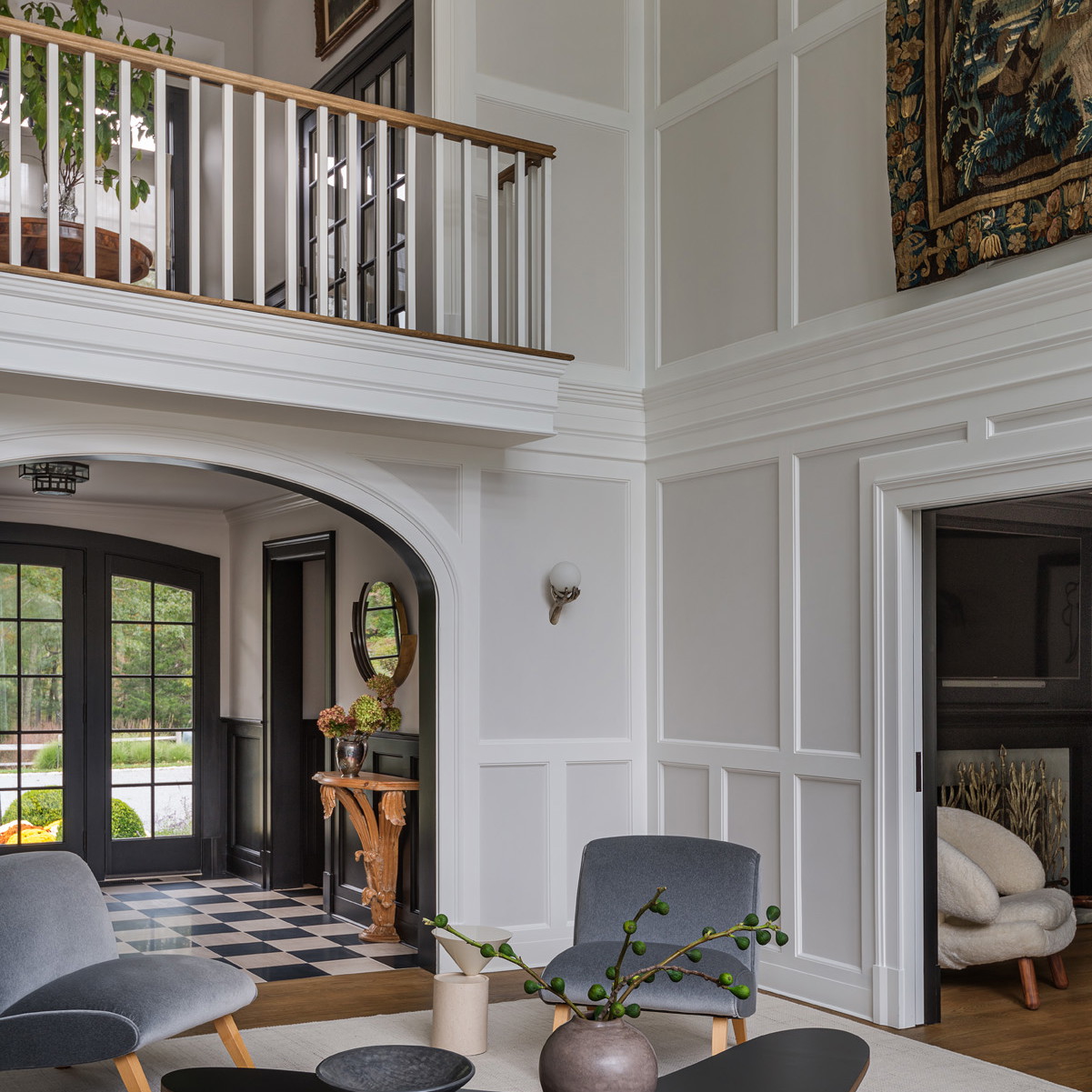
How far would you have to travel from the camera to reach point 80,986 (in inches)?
150

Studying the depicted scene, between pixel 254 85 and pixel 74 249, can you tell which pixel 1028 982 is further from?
pixel 74 249

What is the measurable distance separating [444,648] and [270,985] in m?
1.73

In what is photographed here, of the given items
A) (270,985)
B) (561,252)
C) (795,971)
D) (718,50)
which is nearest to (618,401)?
(561,252)

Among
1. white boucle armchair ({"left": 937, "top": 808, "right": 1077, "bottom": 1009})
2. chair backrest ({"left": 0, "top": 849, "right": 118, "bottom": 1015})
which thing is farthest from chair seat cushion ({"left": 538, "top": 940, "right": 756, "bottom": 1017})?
chair backrest ({"left": 0, "top": 849, "right": 118, "bottom": 1015})

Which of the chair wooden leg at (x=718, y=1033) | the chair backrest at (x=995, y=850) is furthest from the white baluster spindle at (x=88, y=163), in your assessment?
the chair backrest at (x=995, y=850)

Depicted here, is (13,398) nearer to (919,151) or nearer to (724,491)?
(724,491)

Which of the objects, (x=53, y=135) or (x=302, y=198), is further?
(x=302, y=198)

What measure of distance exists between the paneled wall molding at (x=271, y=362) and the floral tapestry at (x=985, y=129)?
1714 mm

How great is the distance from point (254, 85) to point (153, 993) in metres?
3.40

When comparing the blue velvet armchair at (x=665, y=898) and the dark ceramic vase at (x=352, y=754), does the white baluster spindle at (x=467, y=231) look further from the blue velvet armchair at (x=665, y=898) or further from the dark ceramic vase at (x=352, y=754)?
the dark ceramic vase at (x=352, y=754)

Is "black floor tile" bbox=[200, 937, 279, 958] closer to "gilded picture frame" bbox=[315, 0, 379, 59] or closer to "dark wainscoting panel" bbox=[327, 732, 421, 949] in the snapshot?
"dark wainscoting panel" bbox=[327, 732, 421, 949]

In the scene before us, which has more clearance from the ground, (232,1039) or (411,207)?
(411,207)

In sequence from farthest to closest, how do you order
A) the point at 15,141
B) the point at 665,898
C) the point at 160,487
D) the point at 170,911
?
1. the point at 160,487
2. the point at 170,911
3. the point at 665,898
4. the point at 15,141

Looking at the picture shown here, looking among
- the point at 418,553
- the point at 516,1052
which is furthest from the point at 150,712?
the point at 516,1052
